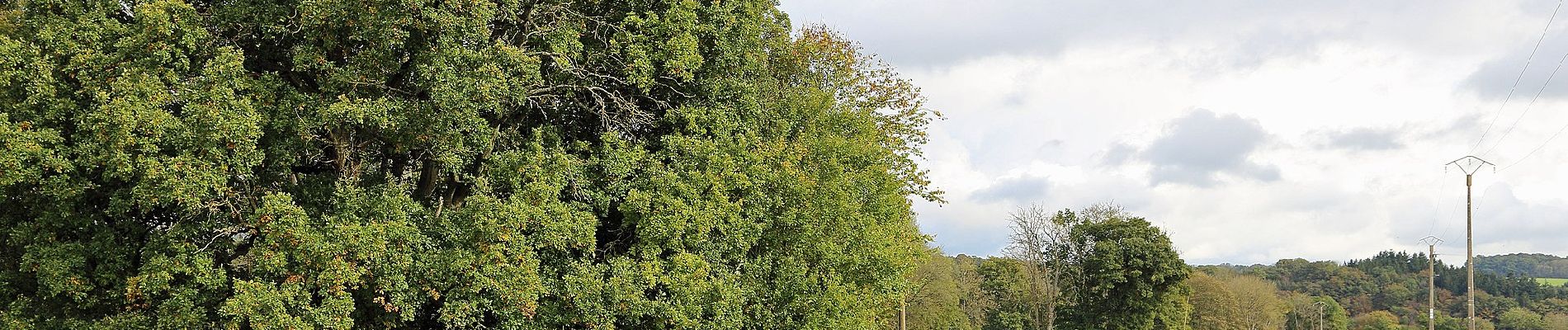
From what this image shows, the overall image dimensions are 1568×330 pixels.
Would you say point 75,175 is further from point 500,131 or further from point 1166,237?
point 1166,237

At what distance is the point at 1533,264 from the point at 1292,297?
329 feet

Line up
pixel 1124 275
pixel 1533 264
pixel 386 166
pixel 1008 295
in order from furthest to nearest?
pixel 1533 264, pixel 1008 295, pixel 1124 275, pixel 386 166


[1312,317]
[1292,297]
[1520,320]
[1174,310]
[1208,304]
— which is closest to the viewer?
[1174,310]

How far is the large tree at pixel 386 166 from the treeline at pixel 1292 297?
1289 cm

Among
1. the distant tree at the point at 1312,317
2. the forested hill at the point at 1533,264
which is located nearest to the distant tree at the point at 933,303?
the distant tree at the point at 1312,317

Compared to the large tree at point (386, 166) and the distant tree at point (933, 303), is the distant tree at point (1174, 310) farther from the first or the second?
the large tree at point (386, 166)

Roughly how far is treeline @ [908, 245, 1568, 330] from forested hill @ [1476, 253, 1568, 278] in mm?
39448

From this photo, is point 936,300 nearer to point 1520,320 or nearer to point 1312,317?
point 1312,317

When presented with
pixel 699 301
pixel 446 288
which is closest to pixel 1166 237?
pixel 699 301

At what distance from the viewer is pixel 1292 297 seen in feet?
317

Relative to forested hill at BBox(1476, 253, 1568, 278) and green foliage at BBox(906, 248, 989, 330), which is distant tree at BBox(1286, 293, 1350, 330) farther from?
forested hill at BBox(1476, 253, 1568, 278)

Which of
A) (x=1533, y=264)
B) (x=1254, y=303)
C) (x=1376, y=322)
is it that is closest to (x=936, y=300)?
(x=1254, y=303)

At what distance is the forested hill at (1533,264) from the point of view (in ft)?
531

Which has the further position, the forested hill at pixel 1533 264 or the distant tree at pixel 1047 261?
the forested hill at pixel 1533 264
